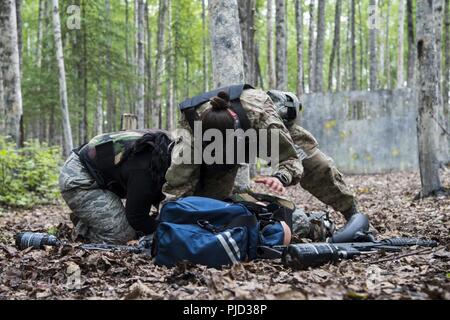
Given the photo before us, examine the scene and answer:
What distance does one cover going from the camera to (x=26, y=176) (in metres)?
9.30

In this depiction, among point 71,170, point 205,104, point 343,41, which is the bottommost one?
point 71,170

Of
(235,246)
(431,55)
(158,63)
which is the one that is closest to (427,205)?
(431,55)

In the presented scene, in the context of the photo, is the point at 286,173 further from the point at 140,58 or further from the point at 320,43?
the point at 320,43

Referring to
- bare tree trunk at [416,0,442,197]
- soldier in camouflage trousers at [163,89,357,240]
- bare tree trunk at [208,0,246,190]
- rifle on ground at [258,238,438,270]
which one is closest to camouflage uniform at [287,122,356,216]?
soldier in camouflage trousers at [163,89,357,240]

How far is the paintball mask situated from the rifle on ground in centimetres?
152

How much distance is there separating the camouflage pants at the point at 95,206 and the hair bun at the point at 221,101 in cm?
165

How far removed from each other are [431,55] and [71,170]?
17.7 feet

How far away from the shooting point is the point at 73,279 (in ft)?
12.0

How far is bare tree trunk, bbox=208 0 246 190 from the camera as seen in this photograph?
6.11 m

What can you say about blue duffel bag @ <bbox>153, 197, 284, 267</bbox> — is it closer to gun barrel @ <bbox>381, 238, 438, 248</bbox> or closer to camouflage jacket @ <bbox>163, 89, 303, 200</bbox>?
camouflage jacket @ <bbox>163, 89, 303, 200</bbox>

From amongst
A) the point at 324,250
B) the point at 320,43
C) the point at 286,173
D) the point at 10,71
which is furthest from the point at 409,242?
the point at 320,43

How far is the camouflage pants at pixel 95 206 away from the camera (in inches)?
202

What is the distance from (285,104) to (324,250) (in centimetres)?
179
